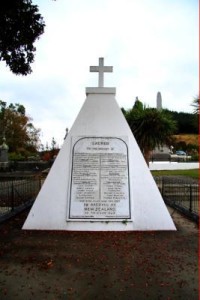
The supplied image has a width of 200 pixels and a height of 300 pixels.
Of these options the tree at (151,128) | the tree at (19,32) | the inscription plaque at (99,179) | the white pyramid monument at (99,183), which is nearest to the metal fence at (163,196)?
the white pyramid monument at (99,183)

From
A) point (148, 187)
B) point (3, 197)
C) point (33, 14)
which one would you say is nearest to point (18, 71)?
point (33, 14)

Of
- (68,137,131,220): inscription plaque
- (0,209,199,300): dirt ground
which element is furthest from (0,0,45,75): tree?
(0,209,199,300): dirt ground

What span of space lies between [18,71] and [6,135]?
127 feet

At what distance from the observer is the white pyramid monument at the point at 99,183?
8.23 metres

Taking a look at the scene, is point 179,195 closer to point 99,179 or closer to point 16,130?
point 99,179

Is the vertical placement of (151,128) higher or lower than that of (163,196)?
higher

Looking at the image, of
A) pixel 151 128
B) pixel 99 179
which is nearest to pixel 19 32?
pixel 99 179

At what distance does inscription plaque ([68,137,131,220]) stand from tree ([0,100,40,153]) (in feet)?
129

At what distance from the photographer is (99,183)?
27.8 ft

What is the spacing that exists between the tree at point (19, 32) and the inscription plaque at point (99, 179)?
3.03 metres

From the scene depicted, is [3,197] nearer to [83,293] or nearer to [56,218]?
[56,218]

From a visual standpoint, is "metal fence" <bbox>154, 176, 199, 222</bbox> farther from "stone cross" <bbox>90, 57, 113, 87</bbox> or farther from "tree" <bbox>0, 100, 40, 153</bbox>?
"tree" <bbox>0, 100, 40, 153</bbox>

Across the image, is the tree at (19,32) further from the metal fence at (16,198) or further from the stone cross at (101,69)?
the metal fence at (16,198)

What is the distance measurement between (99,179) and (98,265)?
2965 millimetres
